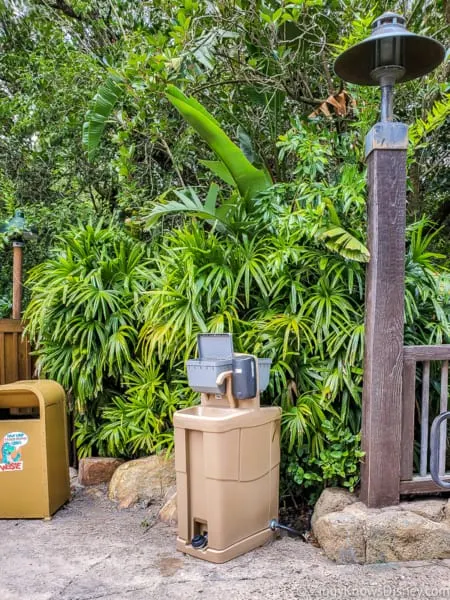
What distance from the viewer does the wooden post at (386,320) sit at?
9.11ft

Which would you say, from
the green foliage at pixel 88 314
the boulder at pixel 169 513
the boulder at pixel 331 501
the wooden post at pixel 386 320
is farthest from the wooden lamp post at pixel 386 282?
the green foliage at pixel 88 314

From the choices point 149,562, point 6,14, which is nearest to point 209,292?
point 149,562

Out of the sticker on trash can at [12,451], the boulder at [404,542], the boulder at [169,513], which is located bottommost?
the boulder at [169,513]

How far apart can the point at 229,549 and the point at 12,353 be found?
2.83 metres

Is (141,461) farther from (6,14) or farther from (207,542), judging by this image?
(6,14)

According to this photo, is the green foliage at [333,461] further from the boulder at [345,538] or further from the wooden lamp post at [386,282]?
the boulder at [345,538]

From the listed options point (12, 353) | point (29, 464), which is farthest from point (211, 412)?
point (12, 353)

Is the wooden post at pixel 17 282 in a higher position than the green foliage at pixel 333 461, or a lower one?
higher

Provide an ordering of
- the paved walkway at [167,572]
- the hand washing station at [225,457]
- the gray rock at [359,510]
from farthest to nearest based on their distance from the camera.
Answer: the gray rock at [359,510] < the hand washing station at [225,457] < the paved walkway at [167,572]

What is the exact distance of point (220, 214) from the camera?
3779 millimetres

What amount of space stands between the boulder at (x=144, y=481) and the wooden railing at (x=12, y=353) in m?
1.50

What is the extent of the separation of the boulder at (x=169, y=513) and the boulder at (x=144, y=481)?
0.24 m

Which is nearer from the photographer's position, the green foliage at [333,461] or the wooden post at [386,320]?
the wooden post at [386,320]

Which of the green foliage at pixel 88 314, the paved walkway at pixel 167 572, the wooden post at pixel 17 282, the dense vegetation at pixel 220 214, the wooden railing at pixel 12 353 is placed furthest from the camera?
the wooden post at pixel 17 282
